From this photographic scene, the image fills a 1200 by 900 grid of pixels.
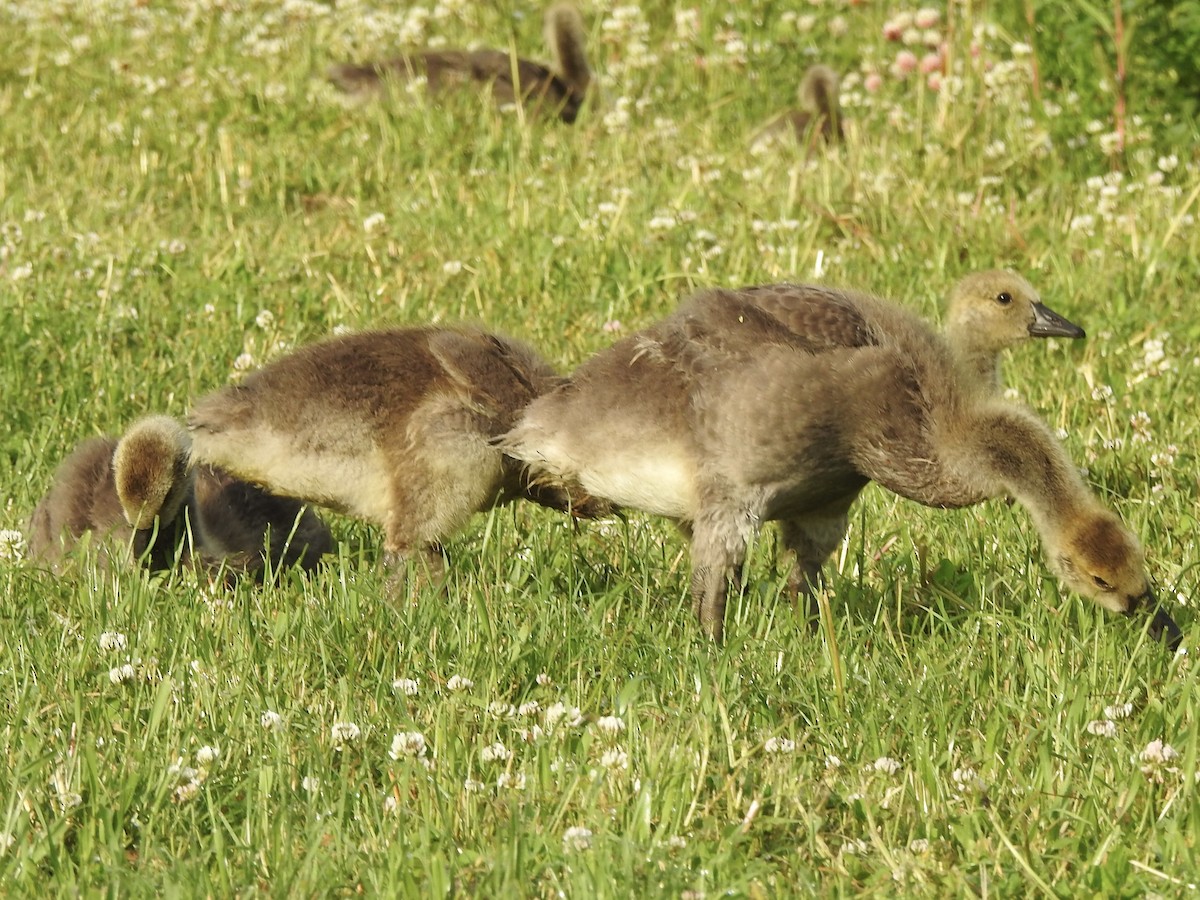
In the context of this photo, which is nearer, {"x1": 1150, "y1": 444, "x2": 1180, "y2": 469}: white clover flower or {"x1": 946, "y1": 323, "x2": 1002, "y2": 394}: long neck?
{"x1": 946, "y1": 323, "x2": 1002, "y2": 394}: long neck

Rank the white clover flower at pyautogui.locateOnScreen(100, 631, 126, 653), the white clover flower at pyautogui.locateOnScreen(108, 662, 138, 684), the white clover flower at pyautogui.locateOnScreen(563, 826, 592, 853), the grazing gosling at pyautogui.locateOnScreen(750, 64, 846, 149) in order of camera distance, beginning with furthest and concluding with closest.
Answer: the grazing gosling at pyautogui.locateOnScreen(750, 64, 846, 149) < the white clover flower at pyautogui.locateOnScreen(100, 631, 126, 653) < the white clover flower at pyautogui.locateOnScreen(108, 662, 138, 684) < the white clover flower at pyautogui.locateOnScreen(563, 826, 592, 853)

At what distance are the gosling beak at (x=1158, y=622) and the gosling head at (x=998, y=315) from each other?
1.38 m

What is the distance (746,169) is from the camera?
9.37 metres

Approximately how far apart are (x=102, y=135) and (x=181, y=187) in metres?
0.91

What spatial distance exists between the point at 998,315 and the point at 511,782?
2.74 meters

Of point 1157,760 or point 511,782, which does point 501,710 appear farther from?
point 1157,760

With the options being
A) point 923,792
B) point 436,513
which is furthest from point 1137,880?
point 436,513

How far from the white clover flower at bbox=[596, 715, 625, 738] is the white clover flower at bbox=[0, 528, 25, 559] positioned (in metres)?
2.31

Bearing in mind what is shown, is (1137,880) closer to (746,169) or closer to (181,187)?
(746,169)

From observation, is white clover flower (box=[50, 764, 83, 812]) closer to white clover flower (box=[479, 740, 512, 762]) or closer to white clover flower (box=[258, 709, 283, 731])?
white clover flower (box=[258, 709, 283, 731])

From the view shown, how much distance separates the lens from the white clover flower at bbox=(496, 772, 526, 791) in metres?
3.87

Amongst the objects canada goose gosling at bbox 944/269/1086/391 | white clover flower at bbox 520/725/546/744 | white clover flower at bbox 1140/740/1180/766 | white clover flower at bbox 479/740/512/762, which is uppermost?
canada goose gosling at bbox 944/269/1086/391

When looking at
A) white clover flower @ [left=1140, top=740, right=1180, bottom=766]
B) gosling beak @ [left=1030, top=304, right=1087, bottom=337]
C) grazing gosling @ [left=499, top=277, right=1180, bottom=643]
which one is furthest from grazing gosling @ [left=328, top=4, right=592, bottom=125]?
white clover flower @ [left=1140, top=740, right=1180, bottom=766]

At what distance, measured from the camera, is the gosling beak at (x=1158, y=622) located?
4.60 metres
